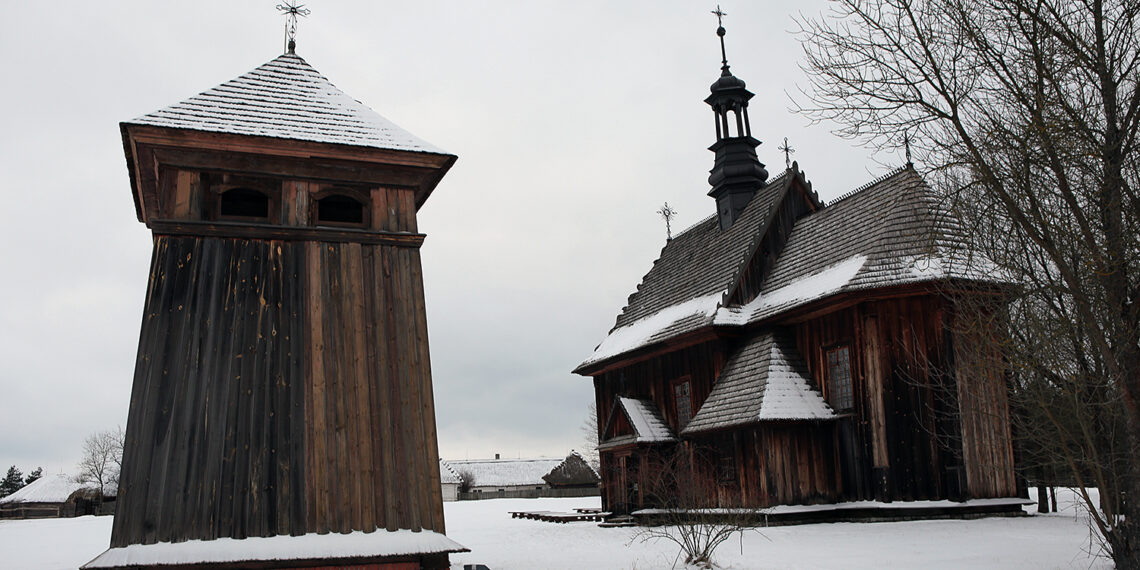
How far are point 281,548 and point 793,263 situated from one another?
54.1 ft

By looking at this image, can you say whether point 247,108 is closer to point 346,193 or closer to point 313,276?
point 346,193

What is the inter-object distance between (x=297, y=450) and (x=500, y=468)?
246 feet

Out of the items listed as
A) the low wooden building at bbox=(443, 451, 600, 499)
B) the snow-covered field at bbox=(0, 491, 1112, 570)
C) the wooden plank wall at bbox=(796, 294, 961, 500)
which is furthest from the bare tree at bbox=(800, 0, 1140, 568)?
the low wooden building at bbox=(443, 451, 600, 499)

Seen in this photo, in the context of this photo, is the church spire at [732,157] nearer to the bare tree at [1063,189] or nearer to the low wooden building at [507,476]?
the bare tree at [1063,189]

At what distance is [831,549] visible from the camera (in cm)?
1321

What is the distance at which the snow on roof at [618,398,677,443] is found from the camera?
2312 centimetres

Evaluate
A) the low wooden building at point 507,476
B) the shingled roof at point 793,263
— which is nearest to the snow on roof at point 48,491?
the low wooden building at point 507,476

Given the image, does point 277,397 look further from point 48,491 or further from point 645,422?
point 48,491

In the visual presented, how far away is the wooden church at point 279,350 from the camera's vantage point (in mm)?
9453

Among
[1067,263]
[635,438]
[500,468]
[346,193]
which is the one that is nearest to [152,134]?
[346,193]

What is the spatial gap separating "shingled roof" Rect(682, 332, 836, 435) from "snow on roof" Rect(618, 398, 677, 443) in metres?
2.05

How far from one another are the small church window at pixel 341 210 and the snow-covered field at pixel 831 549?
5439 mm

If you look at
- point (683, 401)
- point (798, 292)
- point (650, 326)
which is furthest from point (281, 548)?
point (650, 326)

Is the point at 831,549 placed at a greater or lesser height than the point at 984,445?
lesser
